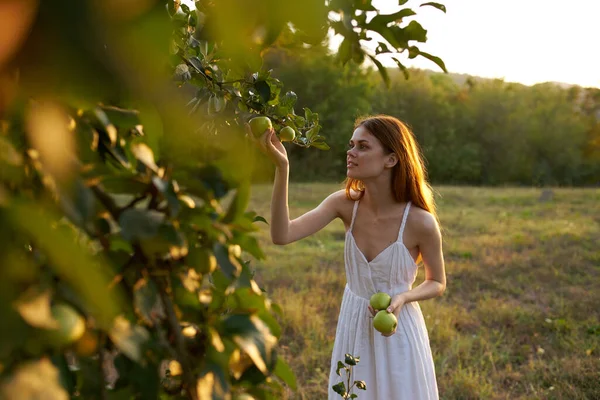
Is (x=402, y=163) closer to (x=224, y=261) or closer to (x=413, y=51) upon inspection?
(x=413, y=51)

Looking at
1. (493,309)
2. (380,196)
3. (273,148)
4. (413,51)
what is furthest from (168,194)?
(493,309)

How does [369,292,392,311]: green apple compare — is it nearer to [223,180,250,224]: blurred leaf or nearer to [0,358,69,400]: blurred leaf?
[223,180,250,224]: blurred leaf

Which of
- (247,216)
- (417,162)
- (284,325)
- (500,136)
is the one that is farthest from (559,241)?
(500,136)

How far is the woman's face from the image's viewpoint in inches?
95.1

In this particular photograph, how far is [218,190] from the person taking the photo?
20.2 inches

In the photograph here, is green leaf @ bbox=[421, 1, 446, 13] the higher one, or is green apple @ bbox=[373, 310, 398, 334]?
green leaf @ bbox=[421, 1, 446, 13]

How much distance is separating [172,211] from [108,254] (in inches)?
2.8

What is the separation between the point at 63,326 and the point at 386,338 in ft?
6.86

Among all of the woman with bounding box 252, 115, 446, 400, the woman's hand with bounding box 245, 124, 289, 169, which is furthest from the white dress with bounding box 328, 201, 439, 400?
the woman's hand with bounding box 245, 124, 289, 169

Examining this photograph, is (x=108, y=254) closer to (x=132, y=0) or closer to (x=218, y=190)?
(x=218, y=190)

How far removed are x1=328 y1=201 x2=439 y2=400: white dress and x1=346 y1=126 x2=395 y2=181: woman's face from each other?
8.4 inches

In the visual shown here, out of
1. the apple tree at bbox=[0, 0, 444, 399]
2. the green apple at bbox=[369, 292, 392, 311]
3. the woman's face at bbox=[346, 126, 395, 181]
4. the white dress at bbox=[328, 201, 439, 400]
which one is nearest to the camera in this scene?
the apple tree at bbox=[0, 0, 444, 399]

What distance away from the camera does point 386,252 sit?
2.39 meters

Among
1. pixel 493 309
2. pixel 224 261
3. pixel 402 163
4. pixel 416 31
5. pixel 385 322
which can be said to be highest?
pixel 416 31
